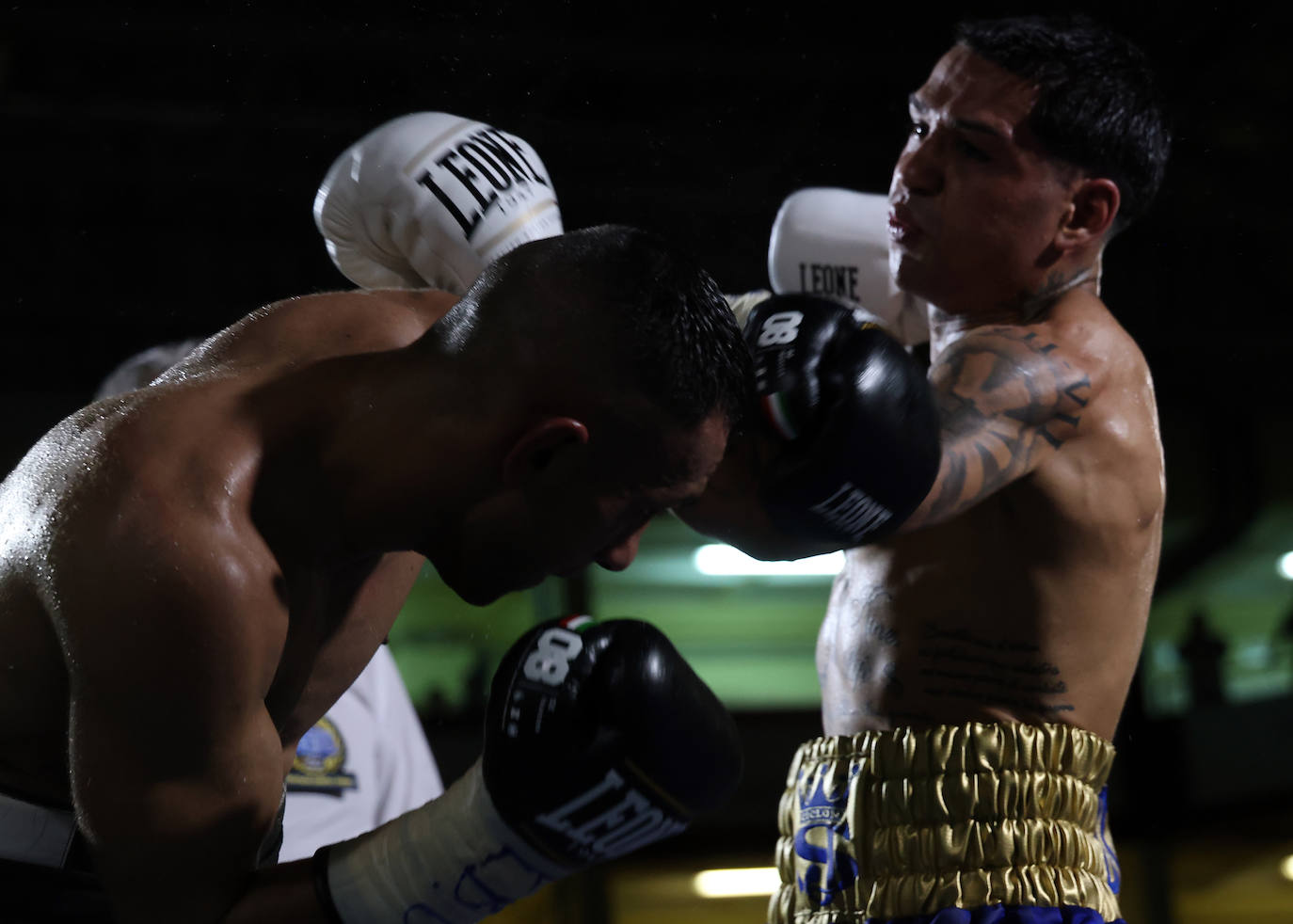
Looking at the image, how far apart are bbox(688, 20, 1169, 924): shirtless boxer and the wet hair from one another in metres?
0.23

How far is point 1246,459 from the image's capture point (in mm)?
6172

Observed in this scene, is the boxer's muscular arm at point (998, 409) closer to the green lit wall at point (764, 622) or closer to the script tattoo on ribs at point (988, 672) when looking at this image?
the script tattoo on ribs at point (988, 672)

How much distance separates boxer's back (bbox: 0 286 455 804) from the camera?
108 cm

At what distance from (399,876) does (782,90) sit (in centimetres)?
366

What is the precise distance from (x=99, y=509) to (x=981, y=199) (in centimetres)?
121

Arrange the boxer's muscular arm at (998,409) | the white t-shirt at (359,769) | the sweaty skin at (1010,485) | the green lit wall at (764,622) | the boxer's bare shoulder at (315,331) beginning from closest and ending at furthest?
the boxer's bare shoulder at (315,331)
the boxer's muscular arm at (998,409)
the sweaty skin at (1010,485)
the white t-shirt at (359,769)
the green lit wall at (764,622)

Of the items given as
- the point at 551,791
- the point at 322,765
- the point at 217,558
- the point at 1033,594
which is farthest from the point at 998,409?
the point at 322,765

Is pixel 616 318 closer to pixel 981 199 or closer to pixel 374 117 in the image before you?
pixel 981 199

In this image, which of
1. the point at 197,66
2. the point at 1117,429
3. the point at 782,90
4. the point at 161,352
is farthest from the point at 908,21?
the point at 1117,429

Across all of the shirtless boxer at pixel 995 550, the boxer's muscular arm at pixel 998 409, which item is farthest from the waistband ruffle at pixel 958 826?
the boxer's muscular arm at pixel 998 409

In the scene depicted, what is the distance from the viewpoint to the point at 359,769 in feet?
8.82

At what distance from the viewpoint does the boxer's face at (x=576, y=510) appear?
1.19m

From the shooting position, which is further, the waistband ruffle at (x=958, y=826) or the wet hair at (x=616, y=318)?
the waistband ruffle at (x=958, y=826)

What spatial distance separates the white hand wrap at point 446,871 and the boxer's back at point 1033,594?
62 centimetres
